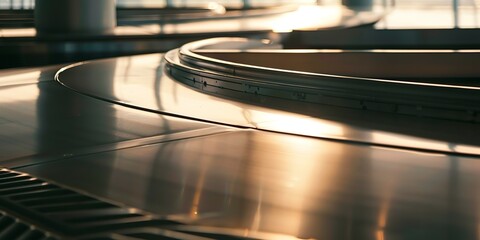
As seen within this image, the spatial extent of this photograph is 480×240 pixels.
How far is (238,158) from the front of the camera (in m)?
3.85

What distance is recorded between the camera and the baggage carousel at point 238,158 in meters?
2.77

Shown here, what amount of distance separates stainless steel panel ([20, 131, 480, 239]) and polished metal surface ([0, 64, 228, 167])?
0.22 meters

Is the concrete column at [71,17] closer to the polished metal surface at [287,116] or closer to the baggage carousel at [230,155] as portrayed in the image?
the baggage carousel at [230,155]

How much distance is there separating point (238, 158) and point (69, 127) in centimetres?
151

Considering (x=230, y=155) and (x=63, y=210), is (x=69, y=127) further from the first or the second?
(x=63, y=210)

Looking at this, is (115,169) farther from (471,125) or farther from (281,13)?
Result: (281,13)

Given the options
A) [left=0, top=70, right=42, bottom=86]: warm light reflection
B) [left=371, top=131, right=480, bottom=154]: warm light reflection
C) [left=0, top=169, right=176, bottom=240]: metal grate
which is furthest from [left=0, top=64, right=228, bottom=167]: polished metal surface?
[left=371, top=131, right=480, bottom=154]: warm light reflection

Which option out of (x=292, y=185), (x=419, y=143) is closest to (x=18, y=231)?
(x=292, y=185)

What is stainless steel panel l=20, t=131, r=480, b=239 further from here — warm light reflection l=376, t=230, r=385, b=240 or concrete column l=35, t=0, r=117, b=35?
concrete column l=35, t=0, r=117, b=35

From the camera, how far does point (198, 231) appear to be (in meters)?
2.65

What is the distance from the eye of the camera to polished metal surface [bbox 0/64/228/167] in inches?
162

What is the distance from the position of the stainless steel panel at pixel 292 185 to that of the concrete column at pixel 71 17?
9.07 metres

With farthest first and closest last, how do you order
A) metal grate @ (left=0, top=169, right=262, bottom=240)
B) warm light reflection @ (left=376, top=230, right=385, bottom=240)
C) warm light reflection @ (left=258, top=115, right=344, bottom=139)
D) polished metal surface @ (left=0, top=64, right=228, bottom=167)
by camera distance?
warm light reflection @ (left=258, top=115, right=344, bottom=139) → polished metal surface @ (left=0, top=64, right=228, bottom=167) → metal grate @ (left=0, top=169, right=262, bottom=240) → warm light reflection @ (left=376, top=230, right=385, bottom=240)

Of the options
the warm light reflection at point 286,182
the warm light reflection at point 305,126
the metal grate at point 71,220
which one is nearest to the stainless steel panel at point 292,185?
the warm light reflection at point 286,182
